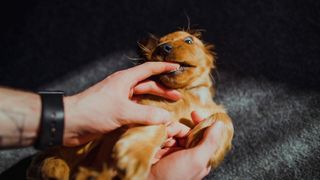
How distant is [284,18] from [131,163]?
1.26m

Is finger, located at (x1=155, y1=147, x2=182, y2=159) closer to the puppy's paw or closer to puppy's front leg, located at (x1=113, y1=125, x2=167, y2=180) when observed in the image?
puppy's front leg, located at (x1=113, y1=125, x2=167, y2=180)

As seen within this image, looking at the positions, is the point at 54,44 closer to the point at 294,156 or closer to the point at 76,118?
the point at 76,118

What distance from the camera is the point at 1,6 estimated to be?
2.45 metres

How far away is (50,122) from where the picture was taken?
1.42 m

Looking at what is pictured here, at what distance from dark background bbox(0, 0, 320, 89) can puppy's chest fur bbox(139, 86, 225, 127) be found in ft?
1.99

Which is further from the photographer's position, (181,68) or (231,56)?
(231,56)

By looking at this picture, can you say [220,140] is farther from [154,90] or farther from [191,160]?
[154,90]

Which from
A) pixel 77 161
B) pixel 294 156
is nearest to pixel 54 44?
pixel 77 161

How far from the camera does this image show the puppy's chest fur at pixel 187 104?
1.60 m

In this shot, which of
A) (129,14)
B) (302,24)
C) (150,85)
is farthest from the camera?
(129,14)

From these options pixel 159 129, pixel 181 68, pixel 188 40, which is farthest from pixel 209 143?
pixel 188 40

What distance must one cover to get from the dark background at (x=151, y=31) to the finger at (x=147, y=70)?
2.53 feet

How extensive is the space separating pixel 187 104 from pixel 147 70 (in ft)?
0.68

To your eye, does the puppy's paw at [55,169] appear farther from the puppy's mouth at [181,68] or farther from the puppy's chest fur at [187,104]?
the puppy's mouth at [181,68]
